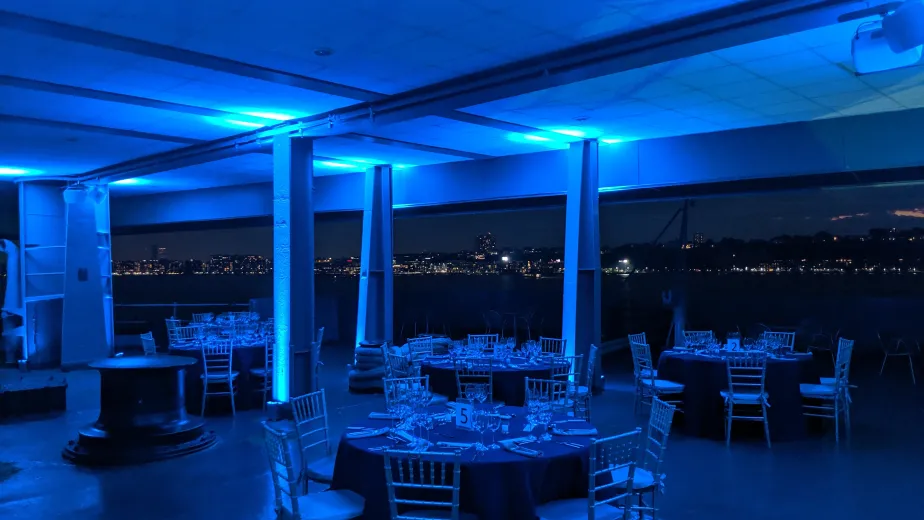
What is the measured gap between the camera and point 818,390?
7383 millimetres

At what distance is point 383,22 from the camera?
16.2 feet

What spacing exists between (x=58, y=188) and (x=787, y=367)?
13071 millimetres

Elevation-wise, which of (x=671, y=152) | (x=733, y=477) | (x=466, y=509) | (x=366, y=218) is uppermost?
(x=671, y=152)

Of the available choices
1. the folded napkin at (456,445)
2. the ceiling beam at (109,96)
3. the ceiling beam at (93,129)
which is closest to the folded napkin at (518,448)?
the folded napkin at (456,445)

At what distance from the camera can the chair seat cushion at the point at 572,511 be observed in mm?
3764

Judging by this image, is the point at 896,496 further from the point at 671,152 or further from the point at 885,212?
the point at 885,212

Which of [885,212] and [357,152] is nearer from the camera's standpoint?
[357,152]

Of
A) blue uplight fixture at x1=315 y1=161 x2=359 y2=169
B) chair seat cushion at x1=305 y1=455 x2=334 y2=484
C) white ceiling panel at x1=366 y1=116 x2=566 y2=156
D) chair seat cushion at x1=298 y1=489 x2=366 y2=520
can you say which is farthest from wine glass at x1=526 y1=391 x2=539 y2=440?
blue uplight fixture at x1=315 y1=161 x2=359 y2=169

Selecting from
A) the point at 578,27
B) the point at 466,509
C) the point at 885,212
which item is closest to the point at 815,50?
the point at 578,27

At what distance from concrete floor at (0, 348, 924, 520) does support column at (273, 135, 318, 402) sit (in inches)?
27.3

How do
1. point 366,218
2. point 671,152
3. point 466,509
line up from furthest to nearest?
1. point 366,218
2. point 671,152
3. point 466,509

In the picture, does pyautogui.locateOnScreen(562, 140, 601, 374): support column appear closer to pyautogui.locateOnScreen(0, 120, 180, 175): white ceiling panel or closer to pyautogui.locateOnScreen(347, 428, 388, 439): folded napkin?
pyautogui.locateOnScreen(347, 428, 388, 439): folded napkin

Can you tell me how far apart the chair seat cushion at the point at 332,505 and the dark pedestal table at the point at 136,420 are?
3248mm

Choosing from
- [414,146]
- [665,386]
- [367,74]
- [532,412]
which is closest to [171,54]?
[367,74]
